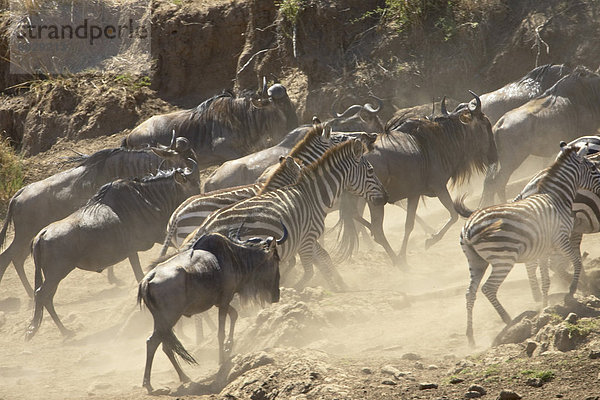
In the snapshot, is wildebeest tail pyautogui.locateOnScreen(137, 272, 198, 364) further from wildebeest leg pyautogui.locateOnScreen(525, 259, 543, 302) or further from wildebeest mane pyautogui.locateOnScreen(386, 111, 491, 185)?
wildebeest mane pyautogui.locateOnScreen(386, 111, 491, 185)

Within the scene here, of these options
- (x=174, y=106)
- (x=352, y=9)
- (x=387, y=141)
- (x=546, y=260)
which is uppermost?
(x=352, y=9)

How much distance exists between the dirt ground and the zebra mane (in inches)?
45.9

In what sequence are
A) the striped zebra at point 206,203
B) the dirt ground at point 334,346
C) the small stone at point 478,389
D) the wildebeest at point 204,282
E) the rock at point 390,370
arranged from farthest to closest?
the striped zebra at point 206,203, the wildebeest at point 204,282, the rock at point 390,370, the dirt ground at point 334,346, the small stone at point 478,389

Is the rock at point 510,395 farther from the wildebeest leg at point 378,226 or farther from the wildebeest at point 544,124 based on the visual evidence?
the wildebeest at point 544,124

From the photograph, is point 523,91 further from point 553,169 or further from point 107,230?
point 107,230

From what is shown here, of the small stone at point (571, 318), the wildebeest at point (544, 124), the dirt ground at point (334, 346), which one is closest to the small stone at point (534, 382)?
the dirt ground at point (334, 346)

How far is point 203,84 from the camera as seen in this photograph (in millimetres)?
16625

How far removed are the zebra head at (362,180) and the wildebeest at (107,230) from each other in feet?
6.45

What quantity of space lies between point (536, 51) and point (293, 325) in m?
8.14

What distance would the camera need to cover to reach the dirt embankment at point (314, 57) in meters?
14.0

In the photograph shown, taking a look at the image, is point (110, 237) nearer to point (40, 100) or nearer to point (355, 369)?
point (355, 369)

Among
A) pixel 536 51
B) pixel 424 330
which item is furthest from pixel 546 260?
pixel 536 51

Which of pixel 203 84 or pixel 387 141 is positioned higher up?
pixel 203 84

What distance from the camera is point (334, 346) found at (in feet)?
24.4
